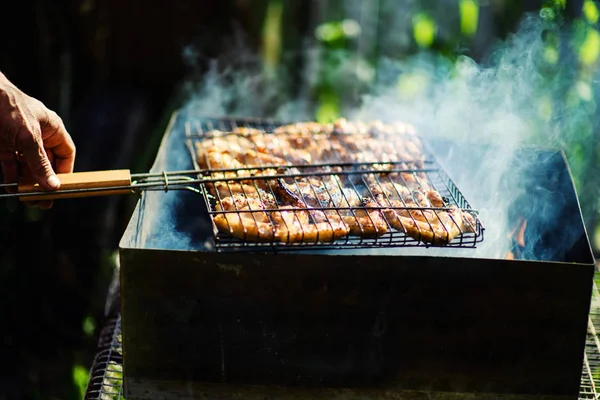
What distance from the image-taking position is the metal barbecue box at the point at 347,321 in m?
2.89

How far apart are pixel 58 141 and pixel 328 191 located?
5.19 feet

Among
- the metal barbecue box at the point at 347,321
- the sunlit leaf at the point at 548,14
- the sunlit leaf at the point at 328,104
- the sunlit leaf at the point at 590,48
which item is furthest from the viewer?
the sunlit leaf at the point at 328,104

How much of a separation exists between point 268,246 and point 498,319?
48.7 inches

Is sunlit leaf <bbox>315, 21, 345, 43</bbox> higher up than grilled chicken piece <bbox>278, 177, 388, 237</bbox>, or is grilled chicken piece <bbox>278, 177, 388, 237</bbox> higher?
sunlit leaf <bbox>315, 21, 345, 43</bbox>

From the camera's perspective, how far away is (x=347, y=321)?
9.89 feet

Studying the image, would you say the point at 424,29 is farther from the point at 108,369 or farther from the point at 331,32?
the point at 108,369

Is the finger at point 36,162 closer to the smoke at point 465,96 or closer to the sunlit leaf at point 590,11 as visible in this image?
the smoke at point 465,96

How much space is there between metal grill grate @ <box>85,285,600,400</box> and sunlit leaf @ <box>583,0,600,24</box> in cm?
255

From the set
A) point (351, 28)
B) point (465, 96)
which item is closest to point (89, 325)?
point (465, 96)

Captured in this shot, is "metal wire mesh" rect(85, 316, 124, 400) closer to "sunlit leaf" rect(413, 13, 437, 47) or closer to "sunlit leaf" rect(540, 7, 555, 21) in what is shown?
"sunlit leaf" rect(540, 7, 555, 21)

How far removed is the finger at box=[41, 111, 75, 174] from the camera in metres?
3.28

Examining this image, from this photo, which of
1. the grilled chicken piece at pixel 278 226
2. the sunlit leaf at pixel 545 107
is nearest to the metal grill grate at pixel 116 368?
the grilled chicken piece at pixel 278 226

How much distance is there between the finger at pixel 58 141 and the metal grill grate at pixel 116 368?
1.16 metres

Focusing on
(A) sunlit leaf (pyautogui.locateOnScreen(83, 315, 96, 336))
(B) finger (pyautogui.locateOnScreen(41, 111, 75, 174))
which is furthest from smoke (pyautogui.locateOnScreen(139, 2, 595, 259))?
(A) sunlit leaf (pyautogui.locateOnScreen(83, 315, 96, 336))
